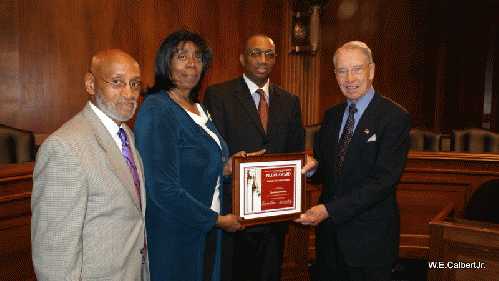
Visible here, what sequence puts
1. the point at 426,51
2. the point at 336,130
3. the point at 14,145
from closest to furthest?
the point at 336,130 → the point at 14,145 → the point at 426,51

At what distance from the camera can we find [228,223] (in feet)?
6.03

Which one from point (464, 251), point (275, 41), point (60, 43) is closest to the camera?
point (464, 251)

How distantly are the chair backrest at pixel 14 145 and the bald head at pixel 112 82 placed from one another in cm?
219

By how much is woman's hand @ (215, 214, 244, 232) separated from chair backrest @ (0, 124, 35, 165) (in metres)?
2.26

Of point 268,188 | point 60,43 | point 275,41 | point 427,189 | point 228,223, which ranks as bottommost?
point 427,189

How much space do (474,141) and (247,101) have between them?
11.2 ft

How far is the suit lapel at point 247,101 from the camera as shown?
88.8 inches

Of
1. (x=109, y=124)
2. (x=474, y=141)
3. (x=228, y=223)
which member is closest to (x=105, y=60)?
(x=109, y=124)

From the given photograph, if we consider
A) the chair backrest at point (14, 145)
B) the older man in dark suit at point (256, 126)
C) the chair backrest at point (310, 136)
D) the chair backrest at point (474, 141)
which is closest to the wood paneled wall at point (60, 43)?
the chair backrest at point (14, 145)

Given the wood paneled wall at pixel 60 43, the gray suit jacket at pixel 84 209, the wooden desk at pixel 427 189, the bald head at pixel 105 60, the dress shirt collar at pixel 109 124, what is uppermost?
the wood paneled wall at pixel 60 43

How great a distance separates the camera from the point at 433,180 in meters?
3.55

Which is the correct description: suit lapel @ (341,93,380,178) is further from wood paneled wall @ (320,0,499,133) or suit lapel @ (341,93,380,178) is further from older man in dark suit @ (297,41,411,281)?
wood paneled wall @ (320,0,499,133)

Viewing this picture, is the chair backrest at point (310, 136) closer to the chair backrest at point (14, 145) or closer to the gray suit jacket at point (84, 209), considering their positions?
the chair backrest at point (14, 145)

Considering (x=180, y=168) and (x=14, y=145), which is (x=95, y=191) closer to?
(x=180, y=168)
